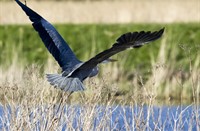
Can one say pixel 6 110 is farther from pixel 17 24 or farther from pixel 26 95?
pixel 17 24

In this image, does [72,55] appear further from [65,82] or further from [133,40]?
[133,40]

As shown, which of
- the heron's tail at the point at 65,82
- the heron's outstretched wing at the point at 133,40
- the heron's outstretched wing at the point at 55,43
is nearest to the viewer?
the heron's outstretched wing at the point at 133,40

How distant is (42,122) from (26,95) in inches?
9.4

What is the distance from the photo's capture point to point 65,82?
6.40 metres

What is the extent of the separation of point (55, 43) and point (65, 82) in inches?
28.4

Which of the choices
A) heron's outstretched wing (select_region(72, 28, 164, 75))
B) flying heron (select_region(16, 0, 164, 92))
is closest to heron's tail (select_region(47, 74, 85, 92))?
flying heron (select_region(16, 0, 164, 92))

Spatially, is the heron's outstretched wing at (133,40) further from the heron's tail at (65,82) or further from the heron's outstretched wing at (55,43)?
the heron's outstretched wing at (55,43)

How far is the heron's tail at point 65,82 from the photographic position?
6316mm

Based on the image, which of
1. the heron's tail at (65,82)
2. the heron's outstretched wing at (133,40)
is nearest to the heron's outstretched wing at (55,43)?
the heron's tail at (65,82)

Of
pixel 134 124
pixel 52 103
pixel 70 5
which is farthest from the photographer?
pixel 70 5

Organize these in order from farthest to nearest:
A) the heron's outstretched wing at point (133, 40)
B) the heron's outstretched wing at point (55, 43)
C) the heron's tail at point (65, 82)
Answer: the heron's outstretched wing at point (55, 43) → the heron's tail at point (65, 82) → the heron's outstretched wing at point (133, 40)

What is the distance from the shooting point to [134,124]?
717 centimetres

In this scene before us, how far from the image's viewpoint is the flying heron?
6008mm

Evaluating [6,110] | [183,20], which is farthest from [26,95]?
[183,20]
